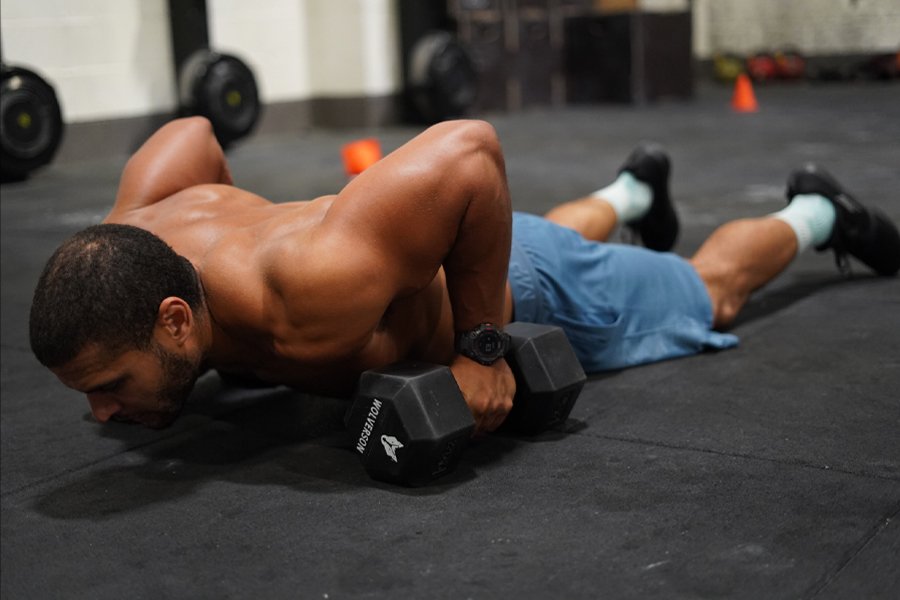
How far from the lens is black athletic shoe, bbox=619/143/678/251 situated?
2.75m

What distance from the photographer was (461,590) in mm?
1284

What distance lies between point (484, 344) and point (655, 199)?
1.23 meters

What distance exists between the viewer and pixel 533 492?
158cm

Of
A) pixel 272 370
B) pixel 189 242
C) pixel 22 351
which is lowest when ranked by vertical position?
pixel 22 351

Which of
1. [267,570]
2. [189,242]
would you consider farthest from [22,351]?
[267,570]

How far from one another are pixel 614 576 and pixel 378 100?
674cm

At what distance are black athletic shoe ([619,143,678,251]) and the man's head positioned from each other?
4.82ft

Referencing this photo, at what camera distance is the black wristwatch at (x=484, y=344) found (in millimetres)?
1724

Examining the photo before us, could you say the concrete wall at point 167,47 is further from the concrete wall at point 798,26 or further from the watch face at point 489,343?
the concrete wall at point 798,26

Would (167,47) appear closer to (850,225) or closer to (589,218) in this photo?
(589,218)

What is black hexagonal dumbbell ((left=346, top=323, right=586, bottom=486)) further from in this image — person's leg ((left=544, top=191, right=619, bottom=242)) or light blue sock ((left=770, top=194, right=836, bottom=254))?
light blue sock ((left=770, top=194, right=836, bottom=254))

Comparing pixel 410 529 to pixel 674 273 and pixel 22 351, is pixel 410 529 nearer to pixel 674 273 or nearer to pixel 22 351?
pixel 674 273

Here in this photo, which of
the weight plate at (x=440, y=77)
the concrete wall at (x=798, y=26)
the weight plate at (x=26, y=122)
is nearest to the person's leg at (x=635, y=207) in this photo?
the weight plate at (x=26, y=122)

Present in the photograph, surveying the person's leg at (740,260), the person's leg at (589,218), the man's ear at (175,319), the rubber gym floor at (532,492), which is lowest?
the rubber gym floor at (532,492)
